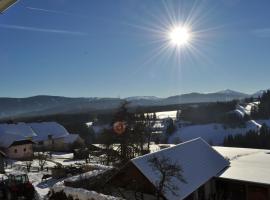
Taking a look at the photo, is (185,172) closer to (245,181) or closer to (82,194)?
(245,181)

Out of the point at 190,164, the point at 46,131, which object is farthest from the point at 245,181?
the point at 46,131

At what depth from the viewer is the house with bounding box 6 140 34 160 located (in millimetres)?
56656

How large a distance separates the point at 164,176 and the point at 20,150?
43747mm

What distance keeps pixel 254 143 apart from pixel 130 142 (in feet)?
226

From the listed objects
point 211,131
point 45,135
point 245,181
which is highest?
point 45,135

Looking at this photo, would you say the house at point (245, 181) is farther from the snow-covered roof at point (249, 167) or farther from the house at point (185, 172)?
the house at point (185, 172)

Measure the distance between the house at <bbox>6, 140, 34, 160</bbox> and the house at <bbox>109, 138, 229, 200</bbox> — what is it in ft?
118

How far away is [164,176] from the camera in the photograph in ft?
64.4

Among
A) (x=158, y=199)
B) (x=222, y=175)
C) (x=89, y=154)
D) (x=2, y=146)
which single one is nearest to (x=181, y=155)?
(x=222, y=175)

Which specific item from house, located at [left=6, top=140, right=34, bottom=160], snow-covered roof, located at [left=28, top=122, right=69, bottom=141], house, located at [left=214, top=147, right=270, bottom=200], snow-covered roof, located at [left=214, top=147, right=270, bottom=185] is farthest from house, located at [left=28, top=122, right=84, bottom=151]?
house, located at [left=214, top=147, right=270, bottom=200]

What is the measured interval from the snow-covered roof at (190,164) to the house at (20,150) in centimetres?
3592

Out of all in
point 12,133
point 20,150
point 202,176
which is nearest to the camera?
point 202,176

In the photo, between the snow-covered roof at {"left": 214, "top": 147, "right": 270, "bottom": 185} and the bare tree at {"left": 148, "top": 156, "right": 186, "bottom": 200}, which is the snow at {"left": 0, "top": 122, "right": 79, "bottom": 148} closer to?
the snow-covered roof at {"left": 214, "top": 147, "right": 270, "bottom": 185}

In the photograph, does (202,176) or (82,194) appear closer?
(82,194)
